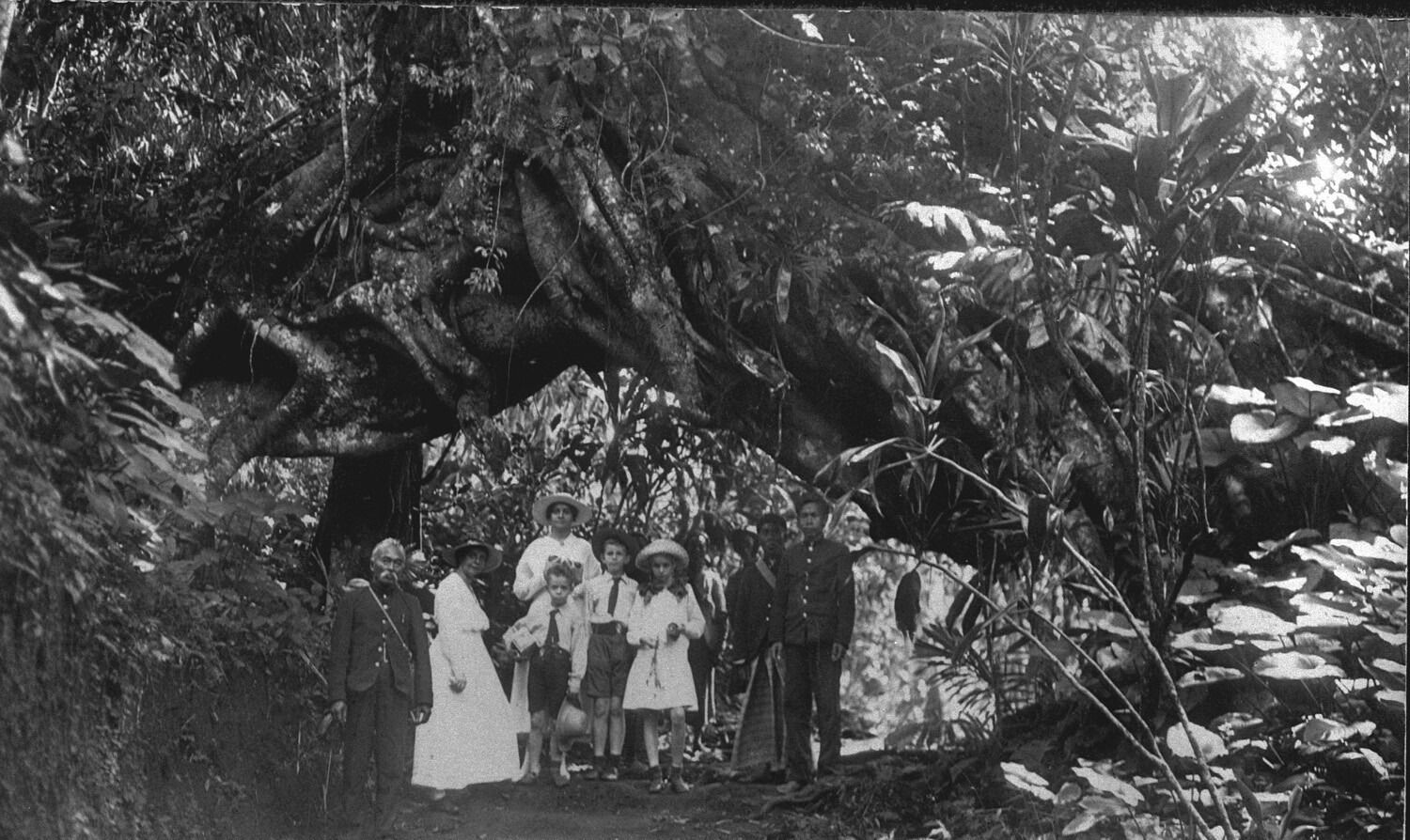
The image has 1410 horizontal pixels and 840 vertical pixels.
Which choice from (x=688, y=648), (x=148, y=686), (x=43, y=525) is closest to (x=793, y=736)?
(x=688, y=648)

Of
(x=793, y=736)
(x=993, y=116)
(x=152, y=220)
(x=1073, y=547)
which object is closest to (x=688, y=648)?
(x=793, y=736)

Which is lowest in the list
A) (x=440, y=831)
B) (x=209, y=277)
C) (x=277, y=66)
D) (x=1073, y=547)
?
(x=440, y=831)

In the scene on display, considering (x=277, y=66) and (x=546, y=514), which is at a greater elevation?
(x=277, y=66)

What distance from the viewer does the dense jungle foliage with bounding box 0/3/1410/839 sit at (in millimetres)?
5012

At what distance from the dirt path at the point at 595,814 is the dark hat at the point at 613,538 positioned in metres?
0.82

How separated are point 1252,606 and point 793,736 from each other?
1697 millimetres

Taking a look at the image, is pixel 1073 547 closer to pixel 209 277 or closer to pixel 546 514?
pixel 546 514

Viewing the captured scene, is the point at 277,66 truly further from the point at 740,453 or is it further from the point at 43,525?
the point at 740,453

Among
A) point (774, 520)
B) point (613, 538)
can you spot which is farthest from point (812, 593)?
point (613, 538)

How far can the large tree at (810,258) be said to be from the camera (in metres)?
5.18

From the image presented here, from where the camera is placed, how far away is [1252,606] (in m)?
5.05

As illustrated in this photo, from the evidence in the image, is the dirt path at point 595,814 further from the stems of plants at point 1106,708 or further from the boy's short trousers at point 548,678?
the stems of plants at point 1106,708

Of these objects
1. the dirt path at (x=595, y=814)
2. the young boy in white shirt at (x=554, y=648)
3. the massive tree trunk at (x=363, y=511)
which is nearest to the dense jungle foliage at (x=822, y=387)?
the massive tree trunk at (x=363, y=511)

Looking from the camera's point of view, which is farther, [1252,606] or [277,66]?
[277,66]
